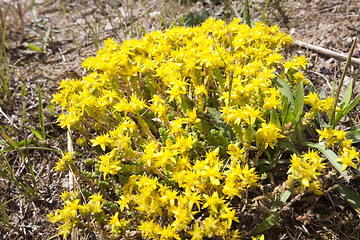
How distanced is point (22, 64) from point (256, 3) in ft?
13.2

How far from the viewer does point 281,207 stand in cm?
196

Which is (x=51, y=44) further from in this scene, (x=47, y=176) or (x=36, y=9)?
(x=47, y=176)

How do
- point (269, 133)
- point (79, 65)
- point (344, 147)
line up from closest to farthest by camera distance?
point (269, 133)
point (344, 147)
point (79, 65)

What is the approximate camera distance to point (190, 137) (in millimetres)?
Answer: 1849

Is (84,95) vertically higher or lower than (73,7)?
lower

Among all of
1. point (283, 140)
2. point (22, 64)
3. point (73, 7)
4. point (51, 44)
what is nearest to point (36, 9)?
point (73, 7)

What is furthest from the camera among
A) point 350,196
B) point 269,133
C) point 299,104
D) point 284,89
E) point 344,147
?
point 284,89

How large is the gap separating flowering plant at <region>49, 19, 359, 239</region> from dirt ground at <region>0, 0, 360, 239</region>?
0.96 feet

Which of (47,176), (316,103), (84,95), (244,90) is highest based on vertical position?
(84,95)

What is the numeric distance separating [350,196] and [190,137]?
1355mm

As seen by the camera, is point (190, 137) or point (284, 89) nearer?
point (190, 137)

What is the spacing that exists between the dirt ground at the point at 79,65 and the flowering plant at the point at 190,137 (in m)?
0.29

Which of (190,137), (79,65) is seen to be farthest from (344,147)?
(79,65)

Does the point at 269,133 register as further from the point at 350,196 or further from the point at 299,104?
the point at 350,196
